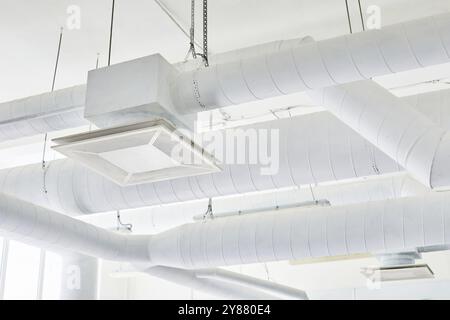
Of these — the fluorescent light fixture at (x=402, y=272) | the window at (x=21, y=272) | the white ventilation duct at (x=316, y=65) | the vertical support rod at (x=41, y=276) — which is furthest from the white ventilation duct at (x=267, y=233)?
the vertical support rod at (x=41, y=276)

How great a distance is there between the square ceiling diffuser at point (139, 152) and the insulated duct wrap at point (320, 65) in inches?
9.8

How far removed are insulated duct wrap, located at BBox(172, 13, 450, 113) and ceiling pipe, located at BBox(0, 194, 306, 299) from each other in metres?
1.74

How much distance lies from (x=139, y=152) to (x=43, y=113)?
3.72 ft

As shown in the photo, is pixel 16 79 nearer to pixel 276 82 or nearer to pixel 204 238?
pixel 204 238

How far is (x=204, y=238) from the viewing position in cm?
437

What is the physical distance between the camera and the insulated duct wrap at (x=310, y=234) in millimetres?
3834

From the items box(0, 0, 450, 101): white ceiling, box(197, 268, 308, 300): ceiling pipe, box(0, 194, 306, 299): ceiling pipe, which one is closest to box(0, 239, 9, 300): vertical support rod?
box(0, 194, 306, 299): ceiling pipe

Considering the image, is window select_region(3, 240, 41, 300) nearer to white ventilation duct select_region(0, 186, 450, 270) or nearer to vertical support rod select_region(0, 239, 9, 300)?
vertical support rod select_region(0, 239, 9, 300)

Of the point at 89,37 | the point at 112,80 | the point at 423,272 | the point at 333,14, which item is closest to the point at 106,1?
the point at 89,37

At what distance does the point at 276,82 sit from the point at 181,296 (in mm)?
7472

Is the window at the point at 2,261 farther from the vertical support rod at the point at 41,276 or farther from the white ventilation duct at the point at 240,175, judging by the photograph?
the white ventilation duct at the point at 240,175

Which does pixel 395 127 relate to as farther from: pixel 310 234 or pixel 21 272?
pixel 21 272

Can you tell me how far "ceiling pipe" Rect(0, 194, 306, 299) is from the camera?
3.80 m

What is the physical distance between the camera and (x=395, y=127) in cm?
278
